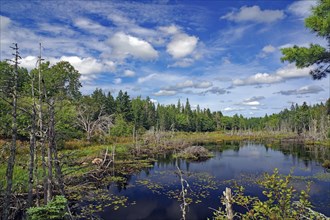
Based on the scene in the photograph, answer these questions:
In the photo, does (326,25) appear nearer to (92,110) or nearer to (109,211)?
(109,211)

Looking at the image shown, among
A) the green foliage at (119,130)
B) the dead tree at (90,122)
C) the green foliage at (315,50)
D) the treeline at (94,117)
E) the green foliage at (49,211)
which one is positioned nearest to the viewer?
the green foliage at (49,211)

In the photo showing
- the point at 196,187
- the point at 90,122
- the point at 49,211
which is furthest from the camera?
the point at 90,122

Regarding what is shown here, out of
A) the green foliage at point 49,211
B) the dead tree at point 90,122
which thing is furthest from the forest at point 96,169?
the dead tree at point 90,122

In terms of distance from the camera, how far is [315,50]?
10211mm

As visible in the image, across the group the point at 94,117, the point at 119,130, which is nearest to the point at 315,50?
the point at 119,130

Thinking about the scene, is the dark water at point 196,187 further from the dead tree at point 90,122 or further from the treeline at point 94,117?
the dead tree at point 90,122

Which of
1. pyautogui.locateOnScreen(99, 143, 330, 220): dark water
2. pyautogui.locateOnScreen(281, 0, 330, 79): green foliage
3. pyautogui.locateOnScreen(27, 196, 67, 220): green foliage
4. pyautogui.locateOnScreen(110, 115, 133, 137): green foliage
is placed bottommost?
pyautogui.locateOnScreen(99, 143, 330, 220): dark water

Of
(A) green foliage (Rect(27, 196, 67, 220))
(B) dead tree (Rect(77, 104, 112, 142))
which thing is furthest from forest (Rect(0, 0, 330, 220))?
(B) dead tree (Rect(77, 104, 112, 142))

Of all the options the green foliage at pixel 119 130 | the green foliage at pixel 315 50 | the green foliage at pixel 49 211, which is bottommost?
the green foliage at pixel 49 211

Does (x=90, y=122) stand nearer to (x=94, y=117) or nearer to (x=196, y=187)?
(x=94, y=117)

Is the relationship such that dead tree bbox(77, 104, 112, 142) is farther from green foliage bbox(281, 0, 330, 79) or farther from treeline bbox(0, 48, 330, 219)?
green foliage bbox(281, 0, 330, 79)

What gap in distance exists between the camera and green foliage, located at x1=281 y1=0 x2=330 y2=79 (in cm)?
995

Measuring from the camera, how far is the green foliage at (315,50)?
32.7 ft

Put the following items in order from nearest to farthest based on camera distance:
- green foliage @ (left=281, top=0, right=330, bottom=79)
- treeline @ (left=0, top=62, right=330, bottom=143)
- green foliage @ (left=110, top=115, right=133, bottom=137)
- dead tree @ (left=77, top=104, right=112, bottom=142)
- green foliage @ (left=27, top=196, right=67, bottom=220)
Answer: green foliage @ (left=27, top=196, right=67, bottom=220) → green foliage @ (left=281, top=0, right=330, bottom=79) → dead tree @ (left=77, top=104, right=112, bottom=142) → treeline @ (left=0, top=62, right=330, bottom=143) → green foliage @ (left=110, top=115, right=133, bottom=137)
